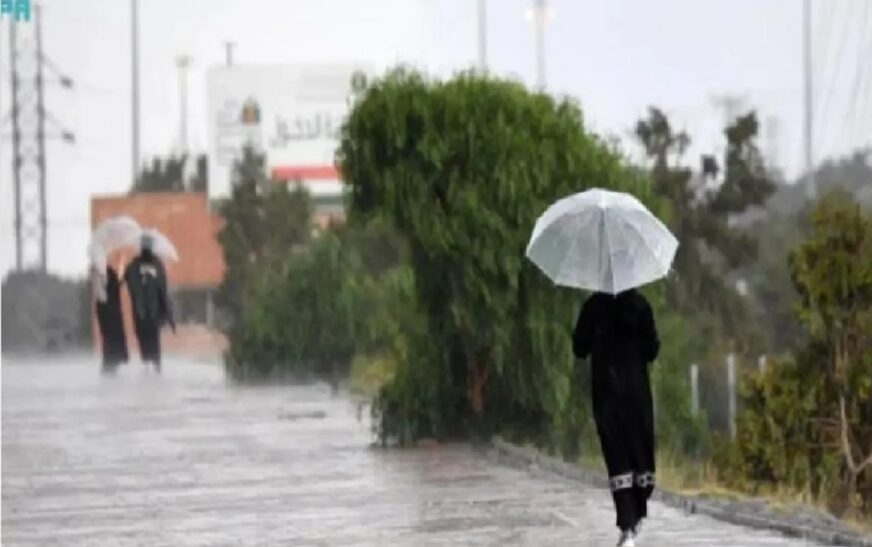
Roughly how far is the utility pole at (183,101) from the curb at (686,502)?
41244mm

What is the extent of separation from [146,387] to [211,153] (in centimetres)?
2814

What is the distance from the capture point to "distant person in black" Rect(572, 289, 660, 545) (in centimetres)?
1296

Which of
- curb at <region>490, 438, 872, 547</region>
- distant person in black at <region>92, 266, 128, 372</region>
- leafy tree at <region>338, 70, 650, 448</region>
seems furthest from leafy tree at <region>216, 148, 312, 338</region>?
curb at <region>490, 438, 872, 547</region>

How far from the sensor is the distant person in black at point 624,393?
13.0 meters

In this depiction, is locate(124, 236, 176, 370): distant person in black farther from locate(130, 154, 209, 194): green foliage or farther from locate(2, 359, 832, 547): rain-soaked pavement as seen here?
locate(130, 154, 209, 194): green foliage

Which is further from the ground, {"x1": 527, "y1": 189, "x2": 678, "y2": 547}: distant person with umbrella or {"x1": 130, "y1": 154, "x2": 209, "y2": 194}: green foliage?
{"x1": 130, "y1": 154, "x2": 209, "y2": 194}: green foliage

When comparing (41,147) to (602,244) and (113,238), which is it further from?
(602,244)

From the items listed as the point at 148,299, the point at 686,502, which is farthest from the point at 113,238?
the point at 686,502

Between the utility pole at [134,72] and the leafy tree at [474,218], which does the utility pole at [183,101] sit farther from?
the leafy tree at [474,218]

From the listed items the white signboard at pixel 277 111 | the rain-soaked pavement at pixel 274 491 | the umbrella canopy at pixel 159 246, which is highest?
the white signboard at pixel 277 111

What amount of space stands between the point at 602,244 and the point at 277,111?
168 ft

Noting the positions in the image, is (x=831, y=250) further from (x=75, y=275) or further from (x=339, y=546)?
(x=75, y=275)

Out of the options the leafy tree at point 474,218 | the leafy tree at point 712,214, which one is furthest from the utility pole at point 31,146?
the leafy tree at point 474,218


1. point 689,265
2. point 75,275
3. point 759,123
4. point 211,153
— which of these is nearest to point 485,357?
point 689,265
